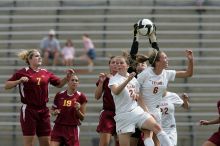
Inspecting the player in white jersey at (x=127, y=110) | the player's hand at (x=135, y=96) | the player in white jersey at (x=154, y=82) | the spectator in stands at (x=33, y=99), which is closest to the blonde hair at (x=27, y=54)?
the spectator in stands at (x=33, y=99)

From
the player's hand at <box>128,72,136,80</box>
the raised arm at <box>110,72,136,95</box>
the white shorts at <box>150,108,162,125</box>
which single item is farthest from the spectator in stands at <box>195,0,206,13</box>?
the player's hand at <box>128,72,136,80</box>

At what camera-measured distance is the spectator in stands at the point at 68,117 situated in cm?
1204

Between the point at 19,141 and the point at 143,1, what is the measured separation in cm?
566

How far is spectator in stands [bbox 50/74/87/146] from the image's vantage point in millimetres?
12039

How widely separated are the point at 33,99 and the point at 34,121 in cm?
37

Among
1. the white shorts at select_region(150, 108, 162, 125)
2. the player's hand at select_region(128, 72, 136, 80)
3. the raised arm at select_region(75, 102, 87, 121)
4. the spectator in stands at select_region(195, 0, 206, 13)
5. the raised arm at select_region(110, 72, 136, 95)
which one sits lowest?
the raised arm at select_region(75, 102, 87, 121)

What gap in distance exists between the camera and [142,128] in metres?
10.4

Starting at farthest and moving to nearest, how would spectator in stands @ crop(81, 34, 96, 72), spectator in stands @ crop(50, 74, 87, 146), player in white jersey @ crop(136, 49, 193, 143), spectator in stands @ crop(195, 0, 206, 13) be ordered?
1. spectator in stands @ crop(195, 0, 206, 13)
2. spectator in stands @ crop(81, 34, 96, 72)
3. spectator in stands @ crop(50, 74, 87, 146)
4. player in white jersey @ crop(136, 49, 193, 143)

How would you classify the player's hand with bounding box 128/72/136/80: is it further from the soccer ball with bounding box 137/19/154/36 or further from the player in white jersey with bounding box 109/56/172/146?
the soccer ball with bounding box 137/19/154/36

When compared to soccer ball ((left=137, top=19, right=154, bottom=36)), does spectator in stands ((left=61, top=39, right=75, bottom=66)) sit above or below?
below

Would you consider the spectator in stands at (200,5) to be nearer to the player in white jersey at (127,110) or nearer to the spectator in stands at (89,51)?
the spectator in stands at (89,51)

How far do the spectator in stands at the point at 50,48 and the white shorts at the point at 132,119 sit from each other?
9.24 meters

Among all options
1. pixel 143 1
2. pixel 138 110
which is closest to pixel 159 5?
pixel 143 1

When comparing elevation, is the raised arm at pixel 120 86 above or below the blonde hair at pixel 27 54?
below
